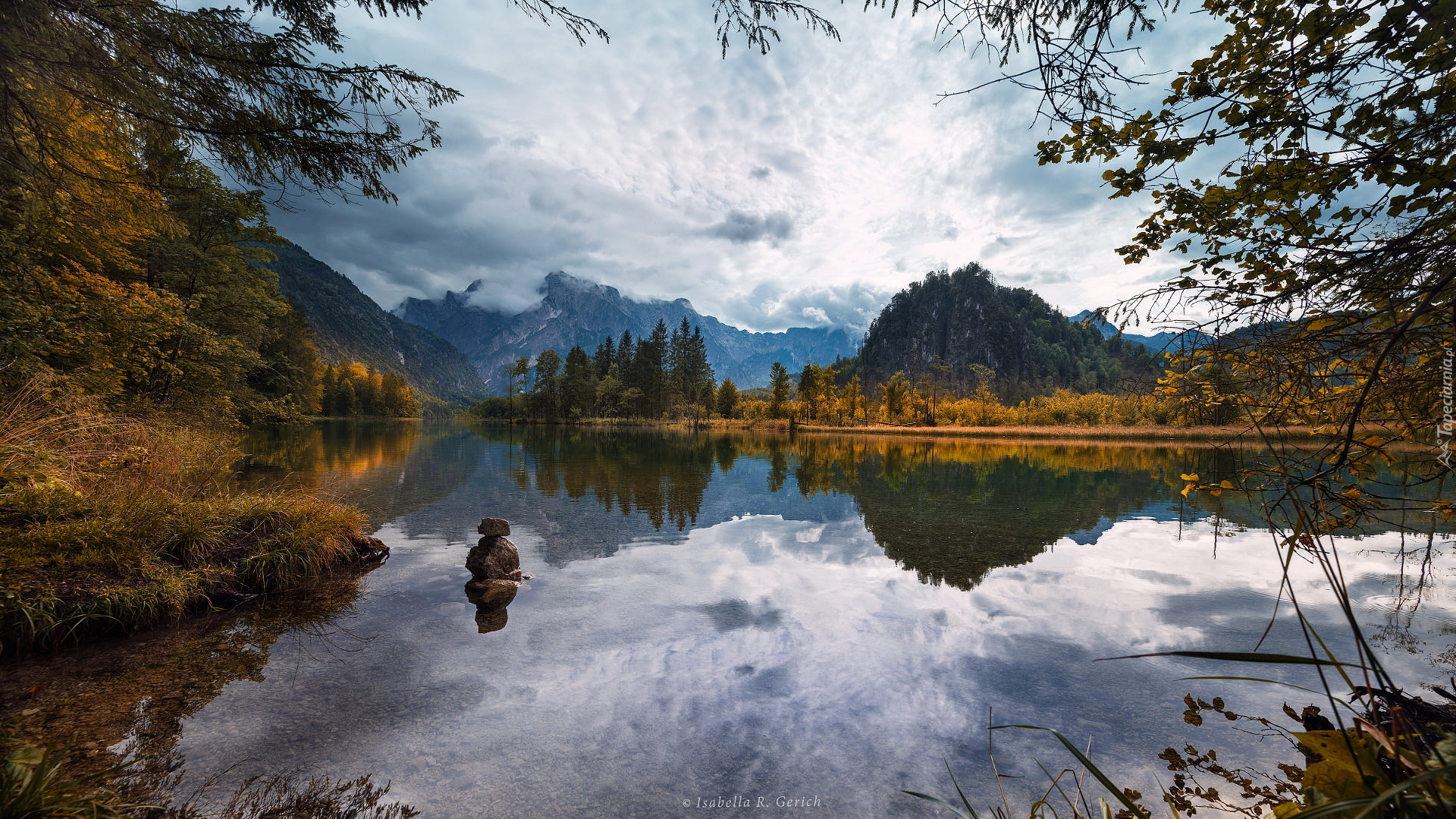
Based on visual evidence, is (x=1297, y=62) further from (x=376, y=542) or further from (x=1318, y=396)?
(x=376, y=542)

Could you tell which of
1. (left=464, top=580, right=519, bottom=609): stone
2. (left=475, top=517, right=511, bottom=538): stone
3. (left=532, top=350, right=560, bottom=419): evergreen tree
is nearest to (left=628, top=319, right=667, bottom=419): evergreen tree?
(left=532, top=350, right=560, bottom=419): evergreen tree

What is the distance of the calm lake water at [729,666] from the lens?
4352 millimetres

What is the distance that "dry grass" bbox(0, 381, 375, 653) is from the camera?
18.8 feet

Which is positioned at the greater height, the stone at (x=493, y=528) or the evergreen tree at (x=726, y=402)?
the evergreen tree at (x=726, y=402)

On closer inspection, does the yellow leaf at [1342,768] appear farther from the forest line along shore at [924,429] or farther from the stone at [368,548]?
the forest line along shore at [924,429]

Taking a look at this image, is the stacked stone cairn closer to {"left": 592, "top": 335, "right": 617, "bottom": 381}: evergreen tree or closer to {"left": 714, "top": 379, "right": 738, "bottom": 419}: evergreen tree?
{"left": 714, "top": 379, "right": 738, "bottom": 419}: evergreen tree

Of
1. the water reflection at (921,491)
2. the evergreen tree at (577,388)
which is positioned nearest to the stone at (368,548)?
the water reflection at (921,491)

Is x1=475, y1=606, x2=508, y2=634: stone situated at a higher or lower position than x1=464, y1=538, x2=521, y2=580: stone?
lower

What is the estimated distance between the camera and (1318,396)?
4.02 metres

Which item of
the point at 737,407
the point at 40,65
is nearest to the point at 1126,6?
the point at 40,65

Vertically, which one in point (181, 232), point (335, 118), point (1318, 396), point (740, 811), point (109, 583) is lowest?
point (740, 811)

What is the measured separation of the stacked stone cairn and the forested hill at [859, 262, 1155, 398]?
14335 cm

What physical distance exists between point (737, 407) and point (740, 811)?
8607 centimetres

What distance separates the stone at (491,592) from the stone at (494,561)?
182 mm
